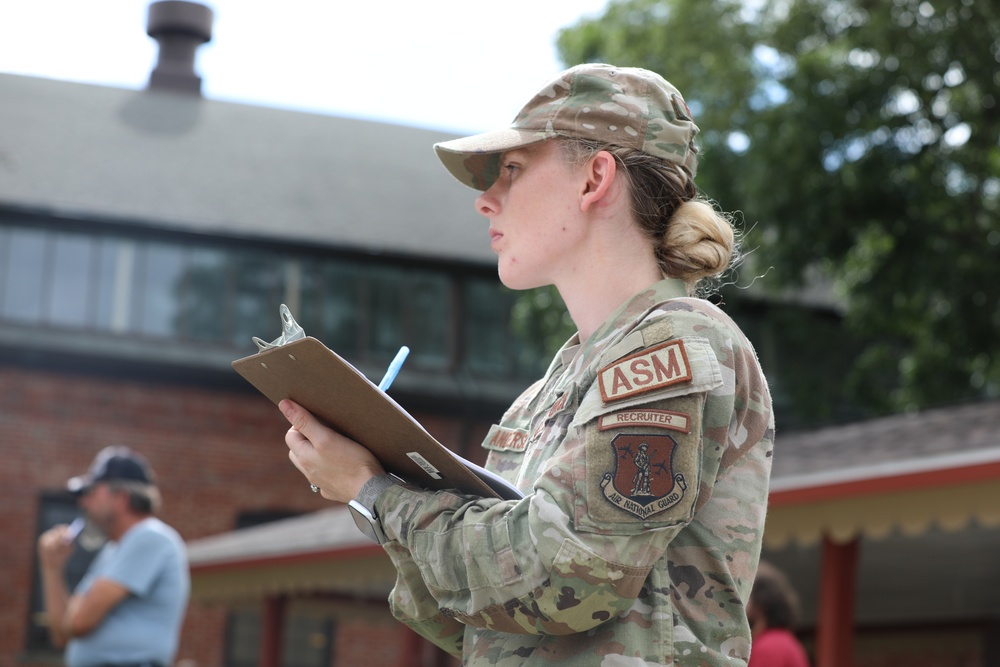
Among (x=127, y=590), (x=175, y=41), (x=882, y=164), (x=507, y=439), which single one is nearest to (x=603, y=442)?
(x=507, y=439)

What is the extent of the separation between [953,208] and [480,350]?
26.0 ft

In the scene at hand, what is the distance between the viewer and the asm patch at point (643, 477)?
6.09ft

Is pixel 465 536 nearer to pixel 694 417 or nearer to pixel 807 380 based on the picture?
pixel 694 417

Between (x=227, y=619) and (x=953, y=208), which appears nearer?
(x=953, y=208)

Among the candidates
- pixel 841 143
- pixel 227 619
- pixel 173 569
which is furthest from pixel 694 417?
pixel 227 619

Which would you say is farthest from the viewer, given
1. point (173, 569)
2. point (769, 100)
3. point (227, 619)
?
point (227, 619)

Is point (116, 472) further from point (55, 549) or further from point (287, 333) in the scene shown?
point (287, 333)

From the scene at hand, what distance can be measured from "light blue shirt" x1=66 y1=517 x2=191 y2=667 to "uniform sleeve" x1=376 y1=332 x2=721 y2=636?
4.17 meters

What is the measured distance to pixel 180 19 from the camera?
25.6 meters

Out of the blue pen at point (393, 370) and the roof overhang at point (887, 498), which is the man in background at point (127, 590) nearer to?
the roof overhang at point (887, 498)

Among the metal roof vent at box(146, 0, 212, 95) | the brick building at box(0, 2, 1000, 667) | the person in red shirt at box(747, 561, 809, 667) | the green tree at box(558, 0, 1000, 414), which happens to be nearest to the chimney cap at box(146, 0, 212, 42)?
the metal roof vent at box(146, 0, 212, 95)

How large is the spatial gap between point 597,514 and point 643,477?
8 centimetres

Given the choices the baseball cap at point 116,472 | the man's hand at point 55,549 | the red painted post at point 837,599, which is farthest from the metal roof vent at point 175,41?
the baseball cap at point 116,472

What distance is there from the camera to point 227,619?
1906cm
